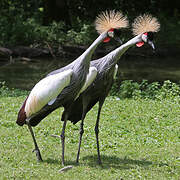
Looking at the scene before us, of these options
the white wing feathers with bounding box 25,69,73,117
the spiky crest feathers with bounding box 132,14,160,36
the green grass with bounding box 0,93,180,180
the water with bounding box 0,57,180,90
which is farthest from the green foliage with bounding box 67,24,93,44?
the white wing feathers with bounding box 25,69,73,117

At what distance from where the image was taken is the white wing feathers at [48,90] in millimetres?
5426

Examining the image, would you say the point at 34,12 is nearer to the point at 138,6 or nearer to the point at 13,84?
the point at 138,6

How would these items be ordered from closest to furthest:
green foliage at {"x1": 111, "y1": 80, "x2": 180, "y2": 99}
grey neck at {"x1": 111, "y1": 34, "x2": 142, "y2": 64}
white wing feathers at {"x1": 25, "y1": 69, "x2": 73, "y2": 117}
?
1. white wing feathers at {"x1": 25, "y1": 69, "x2": 73, "y2": 117}
2. grey neck at {"x1": 111, "y1": 34, "x2": 142, "y2": 64}
3. green foliage at {"x1": 111, "y1": 80, "x2": 180, "y2": 99}

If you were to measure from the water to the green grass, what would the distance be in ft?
20.9

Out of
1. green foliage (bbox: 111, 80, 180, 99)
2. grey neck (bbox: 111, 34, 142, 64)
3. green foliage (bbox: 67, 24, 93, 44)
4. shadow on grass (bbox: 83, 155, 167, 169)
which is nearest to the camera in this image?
grey neck (bbox: 111, 34, 142, 64)

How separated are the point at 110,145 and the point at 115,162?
2.65 feet

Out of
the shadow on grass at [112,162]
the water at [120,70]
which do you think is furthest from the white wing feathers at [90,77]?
the water at [120,70]

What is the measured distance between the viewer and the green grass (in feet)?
17.9

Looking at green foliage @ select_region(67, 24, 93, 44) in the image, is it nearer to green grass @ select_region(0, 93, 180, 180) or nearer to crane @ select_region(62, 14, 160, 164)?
green grass @ select_region(0, 93, 180, 180)

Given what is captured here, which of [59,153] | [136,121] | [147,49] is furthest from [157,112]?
[147,49]

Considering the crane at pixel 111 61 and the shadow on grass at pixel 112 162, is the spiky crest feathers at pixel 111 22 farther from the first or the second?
the shadow on grass at pixel 112 162

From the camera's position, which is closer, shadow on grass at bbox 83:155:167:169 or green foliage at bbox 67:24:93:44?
shadow on grass at bbox 83:155:167:169

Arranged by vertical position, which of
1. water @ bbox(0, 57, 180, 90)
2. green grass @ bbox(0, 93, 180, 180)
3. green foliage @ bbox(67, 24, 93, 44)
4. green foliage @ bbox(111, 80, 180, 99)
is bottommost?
water @ bbox(0, 57, 180, 90)

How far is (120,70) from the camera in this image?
60.5ft
